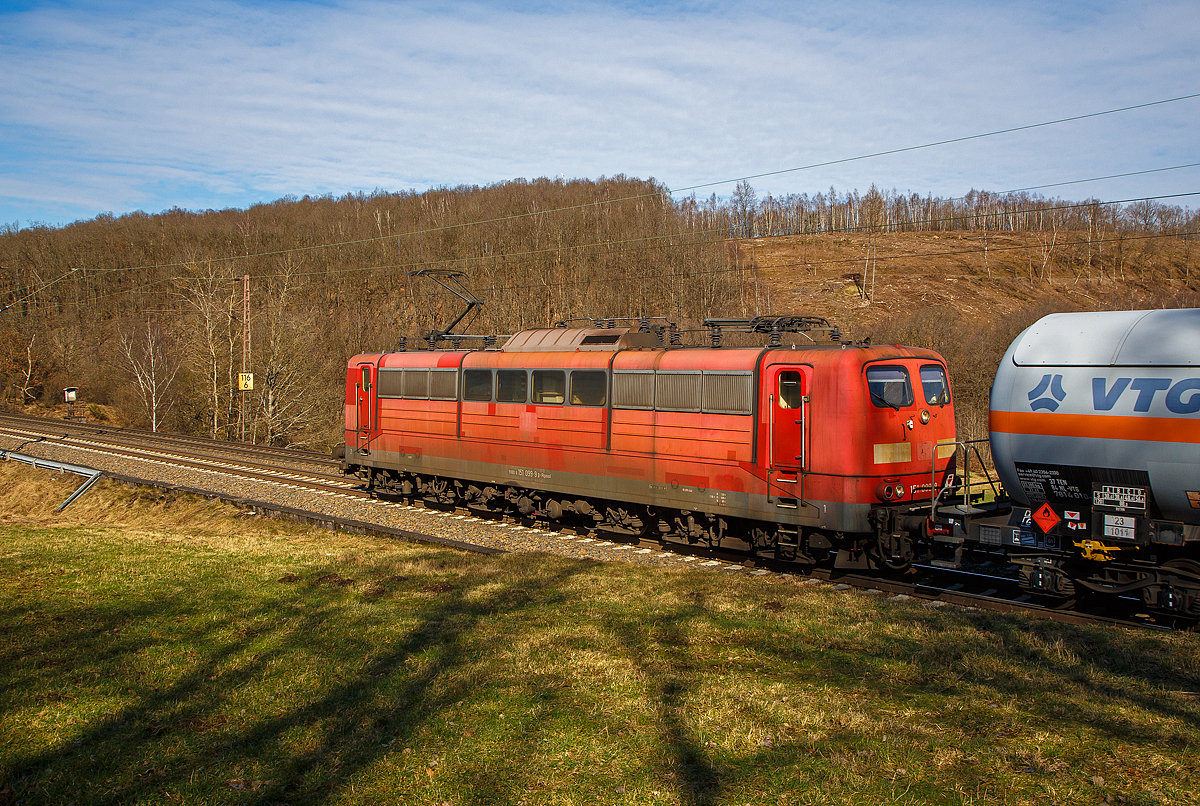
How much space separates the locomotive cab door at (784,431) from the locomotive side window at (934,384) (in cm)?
208

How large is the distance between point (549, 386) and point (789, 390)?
5.34 metres

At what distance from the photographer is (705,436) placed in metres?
13.3

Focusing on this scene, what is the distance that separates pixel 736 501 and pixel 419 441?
931 cm

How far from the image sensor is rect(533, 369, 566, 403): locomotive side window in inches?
614

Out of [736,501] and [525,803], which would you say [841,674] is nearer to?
[525,803]

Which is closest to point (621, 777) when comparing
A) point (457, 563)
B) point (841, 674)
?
point (841, 674)

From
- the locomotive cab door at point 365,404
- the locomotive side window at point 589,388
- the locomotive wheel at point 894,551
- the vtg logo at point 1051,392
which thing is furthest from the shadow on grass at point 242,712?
the locomotive cab door at point 365,404

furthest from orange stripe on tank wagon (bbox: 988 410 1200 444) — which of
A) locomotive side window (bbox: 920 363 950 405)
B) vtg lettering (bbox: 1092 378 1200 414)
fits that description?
locomotive side window (bbox: 920 363 950 405)

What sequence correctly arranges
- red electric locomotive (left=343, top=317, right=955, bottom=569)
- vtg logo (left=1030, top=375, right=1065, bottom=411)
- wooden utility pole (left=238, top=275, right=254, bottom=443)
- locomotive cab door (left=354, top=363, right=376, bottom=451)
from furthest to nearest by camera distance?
1. wooden utility pole (left=238, top=275, right=254, bottom=443)
2. locomotive cab door (left=354, top=363, right=376, bottom=451)
3. red electric locomotive (left=343, top=317, right=955, bottom=569)
4. vtg logo (left=1030, top=375, right=1065, bottom=411)

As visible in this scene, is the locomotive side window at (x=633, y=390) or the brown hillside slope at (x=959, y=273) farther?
the brown hillside slope at (x=959, y=273)

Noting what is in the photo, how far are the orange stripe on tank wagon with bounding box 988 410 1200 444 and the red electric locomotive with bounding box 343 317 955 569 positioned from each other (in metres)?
1.76

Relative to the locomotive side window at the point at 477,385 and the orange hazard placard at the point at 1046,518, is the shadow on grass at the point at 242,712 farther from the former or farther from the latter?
the locomotive side window at the point at 477,385

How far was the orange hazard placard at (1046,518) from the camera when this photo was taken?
31.4 feet

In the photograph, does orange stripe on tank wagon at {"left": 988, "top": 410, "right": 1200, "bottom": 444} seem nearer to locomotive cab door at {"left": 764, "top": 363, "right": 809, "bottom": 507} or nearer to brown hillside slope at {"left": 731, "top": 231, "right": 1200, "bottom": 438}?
locomotive cab door at {"left": 764, "top": 363, "right": 809, "bottom": 507}
